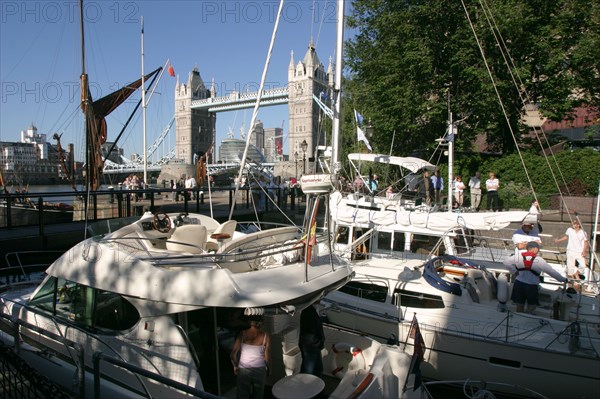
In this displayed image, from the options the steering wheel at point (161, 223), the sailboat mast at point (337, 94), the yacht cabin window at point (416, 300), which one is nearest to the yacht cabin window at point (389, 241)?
the sailboat mast at point (337, 94)

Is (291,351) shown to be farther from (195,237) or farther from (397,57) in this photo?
(397,57)

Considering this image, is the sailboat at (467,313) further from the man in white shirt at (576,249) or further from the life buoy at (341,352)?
the life buoy at (341,352)

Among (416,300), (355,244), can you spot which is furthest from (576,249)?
(355,244)

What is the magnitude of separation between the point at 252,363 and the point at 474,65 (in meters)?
21.2

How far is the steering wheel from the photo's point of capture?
6.57 m

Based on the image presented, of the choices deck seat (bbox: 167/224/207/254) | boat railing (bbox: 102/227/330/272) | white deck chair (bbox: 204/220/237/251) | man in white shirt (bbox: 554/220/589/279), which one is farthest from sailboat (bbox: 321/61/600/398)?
deck seat (bbox: 167/224/207/254)

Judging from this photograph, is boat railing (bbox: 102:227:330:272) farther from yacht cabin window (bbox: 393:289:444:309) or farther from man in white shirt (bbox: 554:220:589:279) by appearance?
man in white shirt (bbox: 554:220:589:279)

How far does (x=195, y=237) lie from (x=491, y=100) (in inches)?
744

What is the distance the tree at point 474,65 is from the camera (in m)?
20.6

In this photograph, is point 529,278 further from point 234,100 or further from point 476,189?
point 234,100

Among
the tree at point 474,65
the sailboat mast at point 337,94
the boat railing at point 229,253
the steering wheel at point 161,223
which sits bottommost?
the boat railing at point 229,253

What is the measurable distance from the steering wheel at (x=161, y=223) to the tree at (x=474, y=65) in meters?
17.5

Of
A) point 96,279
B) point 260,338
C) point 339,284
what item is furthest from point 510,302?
point 96,279

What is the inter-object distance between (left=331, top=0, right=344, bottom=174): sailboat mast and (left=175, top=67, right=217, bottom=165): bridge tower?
442 feet
